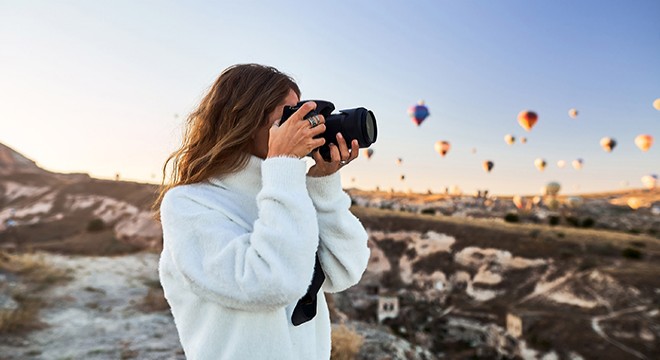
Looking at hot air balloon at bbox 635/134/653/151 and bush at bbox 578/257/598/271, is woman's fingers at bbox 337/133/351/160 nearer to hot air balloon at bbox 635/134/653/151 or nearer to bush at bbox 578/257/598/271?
bush at bbox 578/257/598/271

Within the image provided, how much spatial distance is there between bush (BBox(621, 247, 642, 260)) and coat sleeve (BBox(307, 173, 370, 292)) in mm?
32129

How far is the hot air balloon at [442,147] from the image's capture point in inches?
1415

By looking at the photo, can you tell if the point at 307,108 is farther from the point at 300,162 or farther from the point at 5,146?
the point at 5,146

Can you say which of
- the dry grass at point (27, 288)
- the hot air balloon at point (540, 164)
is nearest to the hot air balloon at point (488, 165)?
the hot air balloon at point (540, 164)

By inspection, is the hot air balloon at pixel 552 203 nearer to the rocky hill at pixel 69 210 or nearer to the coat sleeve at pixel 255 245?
the rocky hill at pixel 69 210

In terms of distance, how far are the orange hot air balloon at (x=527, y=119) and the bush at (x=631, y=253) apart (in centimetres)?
939

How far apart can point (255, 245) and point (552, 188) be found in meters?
55.7

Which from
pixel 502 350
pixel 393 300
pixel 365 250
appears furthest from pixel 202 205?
pixel 393 300

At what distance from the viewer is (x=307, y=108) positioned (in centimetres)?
135

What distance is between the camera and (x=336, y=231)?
5.01 feet

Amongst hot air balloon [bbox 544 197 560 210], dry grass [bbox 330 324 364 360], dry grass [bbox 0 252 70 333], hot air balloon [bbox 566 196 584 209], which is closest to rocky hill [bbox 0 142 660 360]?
dry grass [bbox 0 252 70 333]

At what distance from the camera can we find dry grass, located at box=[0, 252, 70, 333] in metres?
6.12

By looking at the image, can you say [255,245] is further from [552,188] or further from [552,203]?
[552,203]

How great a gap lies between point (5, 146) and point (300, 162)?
3050 centimetres
